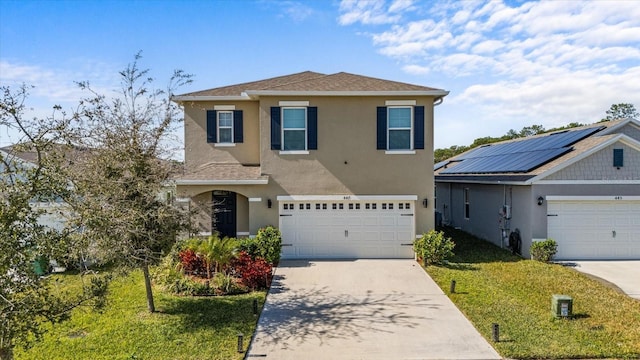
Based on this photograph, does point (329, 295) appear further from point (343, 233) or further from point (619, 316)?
point (619, 316)

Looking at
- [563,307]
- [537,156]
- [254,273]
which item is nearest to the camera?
[563,307]

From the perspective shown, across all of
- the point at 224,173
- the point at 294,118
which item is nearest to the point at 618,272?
the point at 294,118

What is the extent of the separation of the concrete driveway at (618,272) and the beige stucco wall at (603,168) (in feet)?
9.22

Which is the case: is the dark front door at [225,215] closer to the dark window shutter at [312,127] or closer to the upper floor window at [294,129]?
the upper floor window at [294,129]

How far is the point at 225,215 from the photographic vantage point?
15.3 metres

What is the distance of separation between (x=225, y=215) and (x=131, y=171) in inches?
275

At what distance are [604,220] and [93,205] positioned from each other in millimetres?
15268

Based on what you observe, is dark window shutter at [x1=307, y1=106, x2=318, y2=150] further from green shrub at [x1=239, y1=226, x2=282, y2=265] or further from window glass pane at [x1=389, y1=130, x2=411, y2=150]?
green shrub at [x1=239, y1=226, x2=282, y2=265]

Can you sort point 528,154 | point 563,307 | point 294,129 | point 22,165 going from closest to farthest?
point 22,165
point 563,307
point 294,129
point 528,154

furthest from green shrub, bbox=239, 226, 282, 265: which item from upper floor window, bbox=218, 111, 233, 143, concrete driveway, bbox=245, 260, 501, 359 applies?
upper floor window, bbox=218, 111, 233, 143

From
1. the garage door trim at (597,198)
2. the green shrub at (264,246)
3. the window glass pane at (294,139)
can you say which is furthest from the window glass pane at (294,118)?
the garage door trim at (597,198)

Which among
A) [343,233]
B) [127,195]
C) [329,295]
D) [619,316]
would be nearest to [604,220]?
[619,316]

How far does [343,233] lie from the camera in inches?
567

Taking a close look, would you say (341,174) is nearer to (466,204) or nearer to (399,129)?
(399,129)
